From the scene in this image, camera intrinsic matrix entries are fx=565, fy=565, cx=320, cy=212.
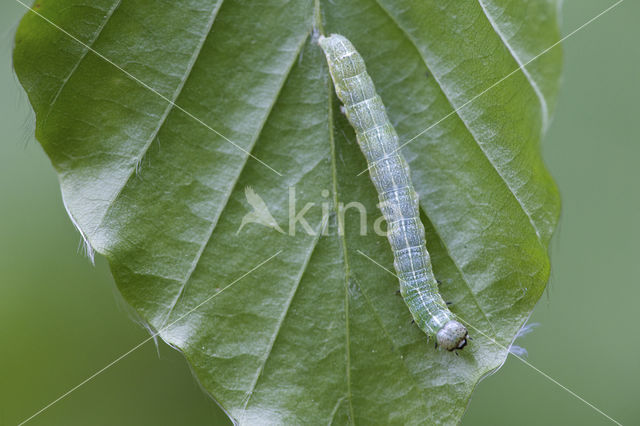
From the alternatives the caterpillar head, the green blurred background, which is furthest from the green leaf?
the green blurred background

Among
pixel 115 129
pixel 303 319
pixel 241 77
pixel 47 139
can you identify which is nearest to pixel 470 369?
pixel 303 319

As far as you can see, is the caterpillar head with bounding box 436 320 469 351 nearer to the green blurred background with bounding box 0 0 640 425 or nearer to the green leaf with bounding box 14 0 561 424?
the green leaf with bounding box 14 0 561 424

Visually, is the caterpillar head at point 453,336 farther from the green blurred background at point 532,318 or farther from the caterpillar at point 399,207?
the green blurred background at point 532,318

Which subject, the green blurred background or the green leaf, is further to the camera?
the green blurred background

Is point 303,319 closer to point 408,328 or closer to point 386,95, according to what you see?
point 408,328

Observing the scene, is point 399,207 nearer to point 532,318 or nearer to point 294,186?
point 294,186

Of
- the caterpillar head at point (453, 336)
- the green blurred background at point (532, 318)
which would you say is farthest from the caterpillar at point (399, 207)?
the green blurred background at point (532, 318)
